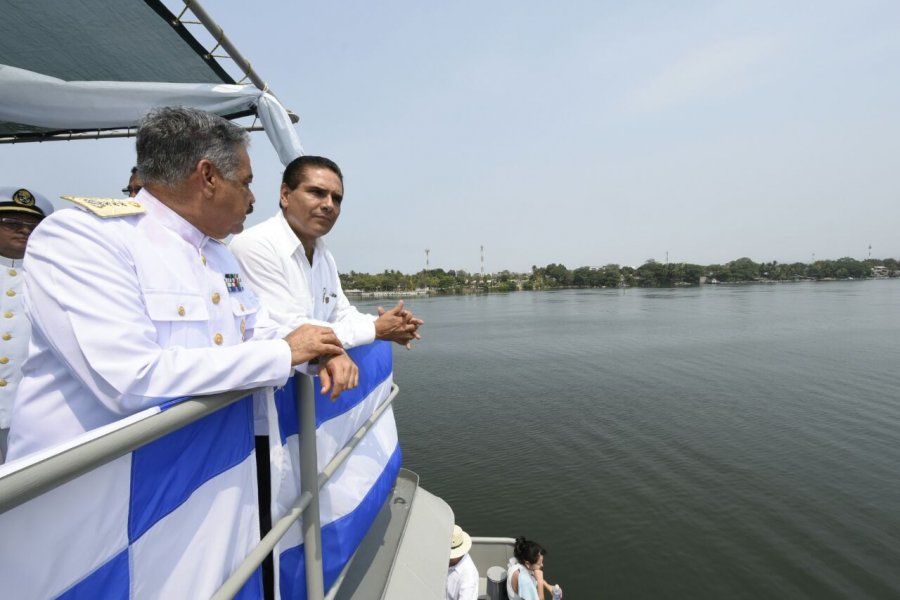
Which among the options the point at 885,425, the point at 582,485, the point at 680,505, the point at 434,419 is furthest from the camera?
the point at 434,419

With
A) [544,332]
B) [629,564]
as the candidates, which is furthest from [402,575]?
[544,332]

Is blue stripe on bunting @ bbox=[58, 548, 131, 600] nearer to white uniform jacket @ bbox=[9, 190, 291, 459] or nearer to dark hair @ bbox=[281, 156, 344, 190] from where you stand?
white uniform jacket @ bbox=[9, 190, 291, 459]

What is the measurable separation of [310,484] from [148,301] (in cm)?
86

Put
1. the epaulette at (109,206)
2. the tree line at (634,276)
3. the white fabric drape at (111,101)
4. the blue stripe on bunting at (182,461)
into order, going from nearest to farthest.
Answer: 1. the blue stripe on bunting at (182,461)
2. the epaulette at (109,206)
3. the white fabric drape at (111,101)
4. the tree line at (634,276)

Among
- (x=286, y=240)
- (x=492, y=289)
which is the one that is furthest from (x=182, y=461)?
(x=492, y=289)

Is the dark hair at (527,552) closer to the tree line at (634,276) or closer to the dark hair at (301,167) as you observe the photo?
the dark hair at (301,167)

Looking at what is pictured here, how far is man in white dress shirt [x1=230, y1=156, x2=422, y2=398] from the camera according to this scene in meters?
2.29

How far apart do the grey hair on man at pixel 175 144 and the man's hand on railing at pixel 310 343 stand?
63cm

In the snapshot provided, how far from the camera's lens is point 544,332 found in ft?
123

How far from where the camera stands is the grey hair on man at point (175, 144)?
4.78 ft

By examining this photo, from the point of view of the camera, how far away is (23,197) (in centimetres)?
246

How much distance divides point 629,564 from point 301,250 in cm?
975

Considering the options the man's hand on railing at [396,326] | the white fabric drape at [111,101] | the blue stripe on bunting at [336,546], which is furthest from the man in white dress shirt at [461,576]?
the white fabric drape at [111,101]

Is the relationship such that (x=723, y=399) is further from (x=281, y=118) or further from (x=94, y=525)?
(x=94, y=525)
